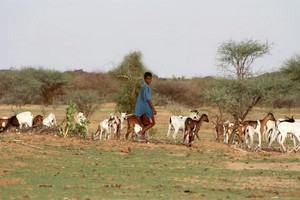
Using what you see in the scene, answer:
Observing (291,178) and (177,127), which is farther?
(177,127)

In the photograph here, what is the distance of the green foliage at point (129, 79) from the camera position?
35.7 m

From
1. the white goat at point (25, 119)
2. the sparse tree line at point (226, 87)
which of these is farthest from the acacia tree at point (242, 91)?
the white goat at point (25, 119)

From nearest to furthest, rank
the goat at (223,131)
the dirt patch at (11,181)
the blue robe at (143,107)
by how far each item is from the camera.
→ the dirt patch at (11,181) → the blue robe at (143,107) → the goat at (223,131)

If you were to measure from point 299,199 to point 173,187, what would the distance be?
2458 mm

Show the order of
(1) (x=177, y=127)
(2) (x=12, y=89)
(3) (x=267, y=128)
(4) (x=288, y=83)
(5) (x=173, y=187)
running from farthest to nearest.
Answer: (2) (x=12, y=89), (4) (x=288, y=83), (3) (x=267, y=128), (1) (x=177, y=127), (5) (x=173, y=187)

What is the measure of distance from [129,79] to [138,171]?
19.7 meters

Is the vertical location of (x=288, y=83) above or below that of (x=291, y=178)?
above

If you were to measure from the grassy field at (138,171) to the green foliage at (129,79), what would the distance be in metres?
12.6

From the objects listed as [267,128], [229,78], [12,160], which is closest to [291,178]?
[12,160]

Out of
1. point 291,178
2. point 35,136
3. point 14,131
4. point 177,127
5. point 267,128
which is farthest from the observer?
point 267,128

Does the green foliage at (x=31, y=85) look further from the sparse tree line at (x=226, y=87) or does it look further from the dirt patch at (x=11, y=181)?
the dirt patch at (x=11, y=181)

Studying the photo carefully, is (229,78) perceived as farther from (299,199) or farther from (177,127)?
(299,199)

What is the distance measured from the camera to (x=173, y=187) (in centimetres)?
1347

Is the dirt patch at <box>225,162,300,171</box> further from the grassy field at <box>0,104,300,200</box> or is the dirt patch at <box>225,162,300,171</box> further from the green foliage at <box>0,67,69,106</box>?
the green foliage at <box>0,67,69,106</box>
